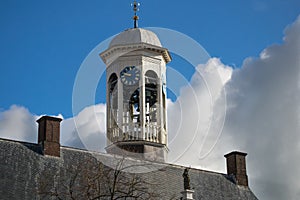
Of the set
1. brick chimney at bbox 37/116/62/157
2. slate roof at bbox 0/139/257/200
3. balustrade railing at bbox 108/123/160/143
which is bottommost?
slate roof at bbox 0/139/257/200

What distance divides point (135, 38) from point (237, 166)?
8821 mm

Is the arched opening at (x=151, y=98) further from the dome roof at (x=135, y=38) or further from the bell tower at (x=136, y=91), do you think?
the dome roof at (x=135, y=38)

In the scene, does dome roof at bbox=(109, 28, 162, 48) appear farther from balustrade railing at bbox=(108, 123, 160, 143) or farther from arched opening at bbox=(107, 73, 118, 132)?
balustrade railing at bbox=(108, 123, 160, 143)

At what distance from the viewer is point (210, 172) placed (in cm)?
3366

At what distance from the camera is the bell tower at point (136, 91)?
33.8 metres

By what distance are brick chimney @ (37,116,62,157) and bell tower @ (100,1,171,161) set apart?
18.1 ft

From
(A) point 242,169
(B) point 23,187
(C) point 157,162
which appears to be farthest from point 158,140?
(B) point 23,187

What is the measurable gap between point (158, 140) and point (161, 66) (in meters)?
4.41

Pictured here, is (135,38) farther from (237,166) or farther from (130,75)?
(237,166)

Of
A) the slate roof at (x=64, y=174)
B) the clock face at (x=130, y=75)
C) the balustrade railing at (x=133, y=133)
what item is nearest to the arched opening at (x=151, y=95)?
the clock face at (x=130, y=75)

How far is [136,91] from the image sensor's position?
3519 centimetres

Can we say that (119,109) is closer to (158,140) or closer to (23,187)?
(158,140)

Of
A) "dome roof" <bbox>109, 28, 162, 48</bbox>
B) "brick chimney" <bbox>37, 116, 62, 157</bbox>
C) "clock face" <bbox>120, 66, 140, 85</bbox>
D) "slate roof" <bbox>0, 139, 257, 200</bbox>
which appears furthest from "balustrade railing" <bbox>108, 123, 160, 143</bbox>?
"brick chimney" <bbox>37, 116, 62, 157</bbox>

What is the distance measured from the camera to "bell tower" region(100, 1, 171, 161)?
3381cm
